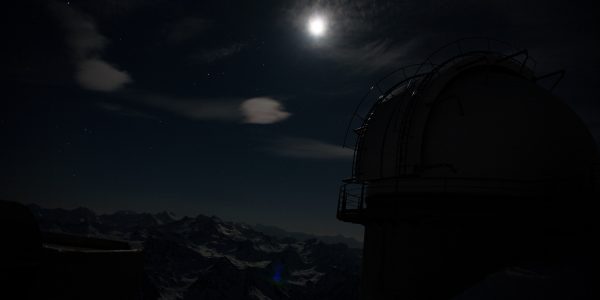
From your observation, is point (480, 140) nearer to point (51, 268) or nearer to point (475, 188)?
point (475, 188)

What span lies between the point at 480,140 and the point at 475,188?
1840 mm

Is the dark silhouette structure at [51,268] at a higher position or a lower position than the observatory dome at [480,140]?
lower

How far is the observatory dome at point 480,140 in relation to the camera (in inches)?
535

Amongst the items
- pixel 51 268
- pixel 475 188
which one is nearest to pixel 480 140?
pixel 475 188

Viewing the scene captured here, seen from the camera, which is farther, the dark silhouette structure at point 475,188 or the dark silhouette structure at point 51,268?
the dark silhouette structure at point 475,188

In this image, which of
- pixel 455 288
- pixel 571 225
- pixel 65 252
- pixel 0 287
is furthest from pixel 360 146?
pixel 0 287

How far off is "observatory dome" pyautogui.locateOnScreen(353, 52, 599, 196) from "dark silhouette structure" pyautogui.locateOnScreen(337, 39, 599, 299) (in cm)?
4

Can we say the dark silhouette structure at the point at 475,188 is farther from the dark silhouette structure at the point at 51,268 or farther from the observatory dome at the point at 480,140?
the dark silhouette structure at the point at 51,268

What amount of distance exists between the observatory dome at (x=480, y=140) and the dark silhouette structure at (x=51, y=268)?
1026 cm

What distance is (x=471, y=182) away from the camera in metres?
13.6

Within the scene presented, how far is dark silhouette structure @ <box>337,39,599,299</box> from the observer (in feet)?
41.9

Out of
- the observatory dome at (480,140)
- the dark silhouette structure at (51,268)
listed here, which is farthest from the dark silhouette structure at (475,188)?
the dark silhouette structure at (51,268)

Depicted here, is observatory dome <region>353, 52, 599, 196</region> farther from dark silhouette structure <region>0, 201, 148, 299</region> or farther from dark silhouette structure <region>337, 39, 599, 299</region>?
dark silhouette structure <region>0, 201, 148, 299</region>

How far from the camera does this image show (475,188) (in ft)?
44.3
